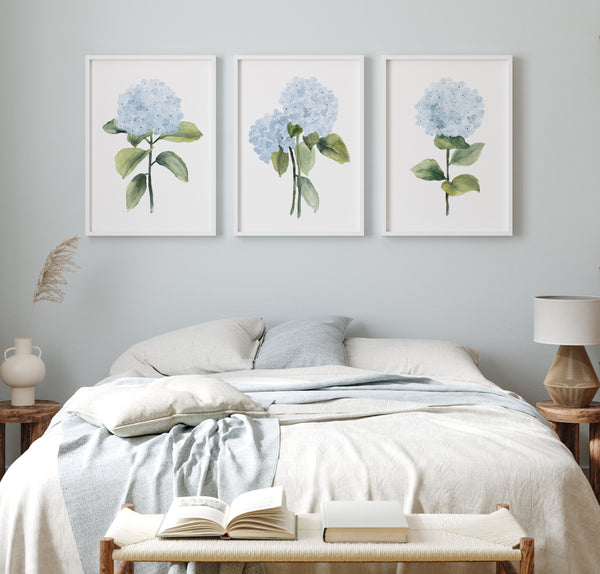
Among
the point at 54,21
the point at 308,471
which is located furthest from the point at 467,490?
the point at 54,21

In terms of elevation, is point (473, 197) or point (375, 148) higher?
point (375, 148)

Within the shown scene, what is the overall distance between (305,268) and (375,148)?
715mm

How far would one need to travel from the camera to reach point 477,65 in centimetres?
385

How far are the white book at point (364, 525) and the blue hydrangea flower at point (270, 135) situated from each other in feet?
8.15

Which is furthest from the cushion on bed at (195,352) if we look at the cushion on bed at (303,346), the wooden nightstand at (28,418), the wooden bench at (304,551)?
the wooden bench at (304,551)

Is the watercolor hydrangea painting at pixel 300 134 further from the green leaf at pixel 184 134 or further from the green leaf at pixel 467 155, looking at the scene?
the green leaf at pixel 467 155

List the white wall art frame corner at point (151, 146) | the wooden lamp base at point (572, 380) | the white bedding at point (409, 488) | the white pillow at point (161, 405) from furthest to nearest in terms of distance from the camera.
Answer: the white wall art frame corner at point (151, 146) → the wooden lamp base at point (572, 380) → the white pillow at point (161, 405) → the white bedding at point (409, 488)

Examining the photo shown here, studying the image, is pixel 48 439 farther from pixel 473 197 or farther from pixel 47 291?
pixel 473 197

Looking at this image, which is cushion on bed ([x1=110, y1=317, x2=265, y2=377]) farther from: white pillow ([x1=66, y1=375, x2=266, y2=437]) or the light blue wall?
white pillow ([x1=66, y1=375, x2=266, y2=437])

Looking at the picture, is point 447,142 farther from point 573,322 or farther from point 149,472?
point 149,472

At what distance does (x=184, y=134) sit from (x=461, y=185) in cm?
144

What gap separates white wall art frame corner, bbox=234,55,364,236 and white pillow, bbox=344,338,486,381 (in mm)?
687

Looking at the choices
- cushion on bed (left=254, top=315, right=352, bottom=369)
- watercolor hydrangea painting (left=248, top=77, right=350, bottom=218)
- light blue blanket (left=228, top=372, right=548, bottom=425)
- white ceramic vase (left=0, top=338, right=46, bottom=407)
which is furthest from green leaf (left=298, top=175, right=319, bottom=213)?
white ceramic vase (left=0, top=338, right=46, bottom=407)

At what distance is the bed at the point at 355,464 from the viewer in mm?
1923
